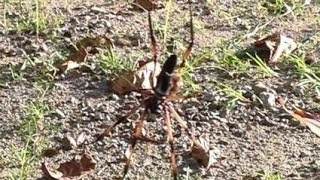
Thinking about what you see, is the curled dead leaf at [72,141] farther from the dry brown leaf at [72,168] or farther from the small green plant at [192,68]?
the small green plant at [192,68]

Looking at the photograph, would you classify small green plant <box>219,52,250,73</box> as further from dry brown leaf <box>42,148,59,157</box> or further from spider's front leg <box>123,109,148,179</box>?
dry brown leaf <box>42,148,59,157</box>

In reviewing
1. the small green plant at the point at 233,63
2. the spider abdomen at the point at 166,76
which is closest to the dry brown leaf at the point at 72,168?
the spider abdomen at the point at 166,76

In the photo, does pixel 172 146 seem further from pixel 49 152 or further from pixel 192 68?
pixel 192 68

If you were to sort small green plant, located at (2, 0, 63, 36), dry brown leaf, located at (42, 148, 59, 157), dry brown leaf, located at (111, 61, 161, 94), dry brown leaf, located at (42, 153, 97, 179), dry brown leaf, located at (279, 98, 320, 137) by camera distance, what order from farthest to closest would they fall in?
small green plant, located at (2, 0, 63, 36)
dry brown leaf, located at (111, 61, 161, 94)
dry brown leaf, located at (42, 148, 59, 157)
dry brown leaf, located at (42, 153, 97, 179)
dry brown leaf, located at (279, 98, 320, 137)

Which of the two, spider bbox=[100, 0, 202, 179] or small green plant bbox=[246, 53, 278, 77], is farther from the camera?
small green plant bbox=[246, 53, 278, 77]

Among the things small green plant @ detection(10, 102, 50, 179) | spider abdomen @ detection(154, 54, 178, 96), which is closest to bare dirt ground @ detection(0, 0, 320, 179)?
small green plant @ detection(10, 102, 50, 179)

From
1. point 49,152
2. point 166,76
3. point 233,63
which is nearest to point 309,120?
point 166,76
